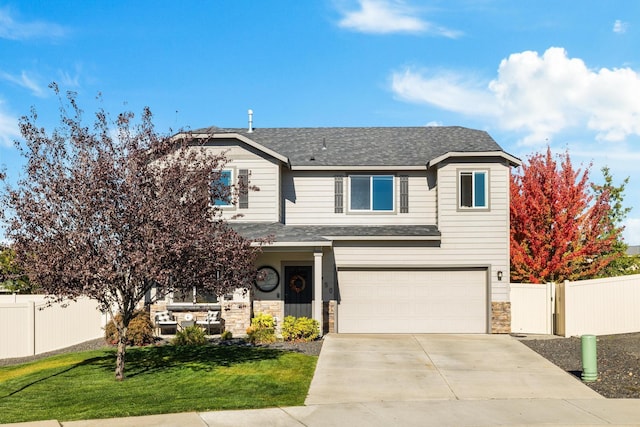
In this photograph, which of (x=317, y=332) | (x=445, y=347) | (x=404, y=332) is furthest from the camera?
(x=404, y=332)

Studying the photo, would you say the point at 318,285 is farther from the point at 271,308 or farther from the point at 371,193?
the point at 371,193

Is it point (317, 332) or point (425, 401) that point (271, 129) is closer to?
point (317, 332)

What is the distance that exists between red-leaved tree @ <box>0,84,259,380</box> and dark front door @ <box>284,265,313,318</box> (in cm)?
864

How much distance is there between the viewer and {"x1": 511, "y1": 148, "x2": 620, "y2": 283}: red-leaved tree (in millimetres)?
25484

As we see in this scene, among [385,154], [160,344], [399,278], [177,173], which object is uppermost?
[385,154]

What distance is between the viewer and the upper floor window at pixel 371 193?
24.0 meters

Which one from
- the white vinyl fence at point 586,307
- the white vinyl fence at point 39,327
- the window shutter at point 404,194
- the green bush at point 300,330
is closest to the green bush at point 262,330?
the green bush at point 300,330

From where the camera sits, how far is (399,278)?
76.6 ft

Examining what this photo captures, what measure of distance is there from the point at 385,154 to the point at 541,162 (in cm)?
703

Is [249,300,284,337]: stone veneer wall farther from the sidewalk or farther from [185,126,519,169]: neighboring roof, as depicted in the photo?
the sidewalk

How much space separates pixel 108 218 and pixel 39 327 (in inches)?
356

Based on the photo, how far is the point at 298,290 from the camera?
2311 centimetres

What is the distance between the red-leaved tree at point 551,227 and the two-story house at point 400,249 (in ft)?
10.5

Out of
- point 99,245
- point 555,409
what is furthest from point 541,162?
point 99,245
